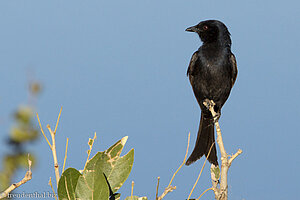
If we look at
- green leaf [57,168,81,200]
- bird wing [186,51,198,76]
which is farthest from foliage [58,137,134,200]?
bird wing [186,51,198,76]

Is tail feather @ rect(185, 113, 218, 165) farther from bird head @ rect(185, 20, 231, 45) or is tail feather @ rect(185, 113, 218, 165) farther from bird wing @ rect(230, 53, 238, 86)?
bird head @ rect(185, 20, 231, 45)

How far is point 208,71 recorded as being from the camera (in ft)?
20.0

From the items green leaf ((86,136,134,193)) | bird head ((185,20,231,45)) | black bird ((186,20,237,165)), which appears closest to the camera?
green leaf ((86,136,134,193))

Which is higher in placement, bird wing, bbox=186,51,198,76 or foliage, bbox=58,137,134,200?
bird wing, bbox=186,51,198,76

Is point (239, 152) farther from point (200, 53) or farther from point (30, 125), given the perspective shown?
point (30, 125)

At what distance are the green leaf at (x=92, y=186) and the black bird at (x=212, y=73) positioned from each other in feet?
14.0

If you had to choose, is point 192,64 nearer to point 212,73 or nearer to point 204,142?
point 212,73

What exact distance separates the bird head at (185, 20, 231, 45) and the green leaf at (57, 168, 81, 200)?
517cm

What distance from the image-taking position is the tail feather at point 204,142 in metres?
5.01

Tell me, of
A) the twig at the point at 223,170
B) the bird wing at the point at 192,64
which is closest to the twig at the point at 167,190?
the twig at the point at 223,170

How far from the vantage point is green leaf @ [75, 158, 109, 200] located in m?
1.56

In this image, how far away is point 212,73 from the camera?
6082 millimetres

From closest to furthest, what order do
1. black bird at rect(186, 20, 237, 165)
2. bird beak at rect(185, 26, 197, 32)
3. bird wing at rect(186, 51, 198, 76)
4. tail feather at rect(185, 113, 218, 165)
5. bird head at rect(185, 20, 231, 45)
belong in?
tail feather at rect(185, 113, 218, 165), black bird at rect(186, 20, 237, 165), bird wing at rect(186, 51, 198, 76), bird head at rect(185, 20, 231, 45), bird beak at rect(185, 26, 197, 32)

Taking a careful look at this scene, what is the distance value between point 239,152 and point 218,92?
3543 millimetres
